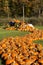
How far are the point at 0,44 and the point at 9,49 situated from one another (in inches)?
38.9

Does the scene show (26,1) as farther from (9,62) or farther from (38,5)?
(9,62)

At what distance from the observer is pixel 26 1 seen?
3356cm

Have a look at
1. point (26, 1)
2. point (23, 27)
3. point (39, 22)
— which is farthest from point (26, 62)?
point (26, 1)

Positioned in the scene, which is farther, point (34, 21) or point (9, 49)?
point (34, 21)

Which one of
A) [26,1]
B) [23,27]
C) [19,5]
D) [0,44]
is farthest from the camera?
[19,5]

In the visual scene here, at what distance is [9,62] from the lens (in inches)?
242

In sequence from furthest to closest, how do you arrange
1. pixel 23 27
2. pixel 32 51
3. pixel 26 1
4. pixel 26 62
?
pixel 26 1
pixel 23 27
pixel 32 51
pixel 26 62

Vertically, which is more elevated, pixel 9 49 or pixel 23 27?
pixel 9 49

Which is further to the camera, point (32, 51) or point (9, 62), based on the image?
point (32, 51)

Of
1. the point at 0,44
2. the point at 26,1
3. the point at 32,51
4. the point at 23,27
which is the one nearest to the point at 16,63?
the point at 32,51

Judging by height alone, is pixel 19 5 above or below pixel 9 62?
below

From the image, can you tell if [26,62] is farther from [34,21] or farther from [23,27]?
[34,21]

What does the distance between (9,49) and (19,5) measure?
29.5m

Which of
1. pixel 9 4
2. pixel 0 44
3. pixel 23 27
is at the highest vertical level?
pixel 0 44
